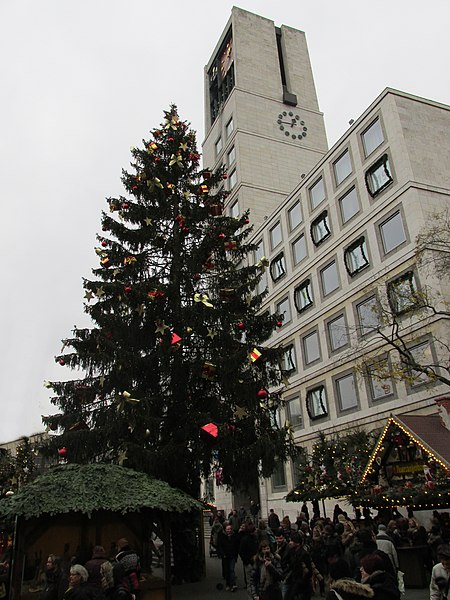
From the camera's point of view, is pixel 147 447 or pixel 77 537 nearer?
pixel 77 537

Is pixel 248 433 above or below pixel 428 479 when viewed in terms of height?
above

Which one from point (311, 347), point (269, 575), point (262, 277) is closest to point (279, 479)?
point (311, 347)

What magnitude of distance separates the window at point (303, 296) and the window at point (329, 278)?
1494mm

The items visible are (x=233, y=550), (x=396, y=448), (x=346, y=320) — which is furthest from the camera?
(x=346, y=320)

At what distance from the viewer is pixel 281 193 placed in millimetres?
50969

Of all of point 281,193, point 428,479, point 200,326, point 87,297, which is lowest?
point 428,479

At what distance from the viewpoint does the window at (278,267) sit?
3916 centimetres

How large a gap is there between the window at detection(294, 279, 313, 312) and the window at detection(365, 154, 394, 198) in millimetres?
7960

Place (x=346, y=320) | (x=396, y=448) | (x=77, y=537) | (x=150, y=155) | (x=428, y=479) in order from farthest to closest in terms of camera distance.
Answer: (x=346, y=320) < (x=150, y=155) < (x=396, y=448) < (x=428, y=479) < (x=77, y=537)

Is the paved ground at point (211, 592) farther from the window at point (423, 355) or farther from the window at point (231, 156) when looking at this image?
the window at point (231, 156)

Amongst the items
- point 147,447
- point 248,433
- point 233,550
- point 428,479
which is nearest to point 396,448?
point 428,479

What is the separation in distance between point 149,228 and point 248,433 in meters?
7.96

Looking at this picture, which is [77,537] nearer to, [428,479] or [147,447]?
[147,447]

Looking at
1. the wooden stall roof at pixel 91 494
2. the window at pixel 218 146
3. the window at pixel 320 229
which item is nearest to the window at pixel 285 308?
the window at pixel 320 229
